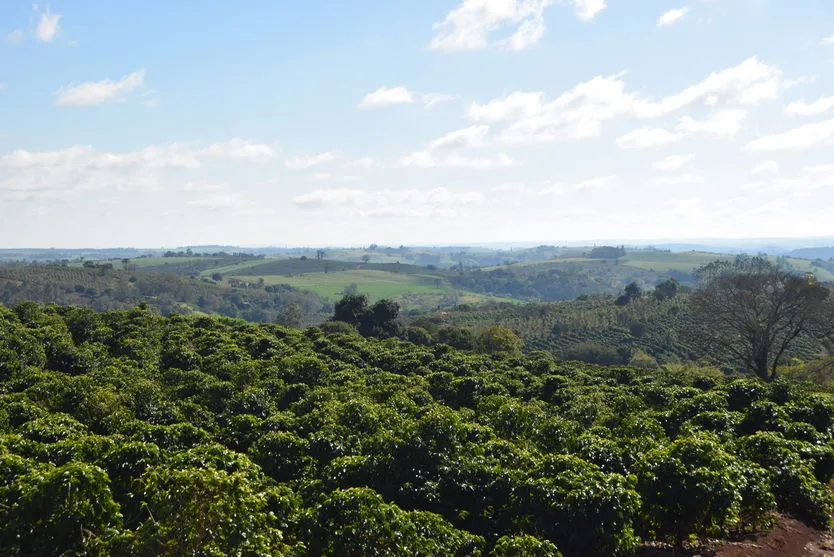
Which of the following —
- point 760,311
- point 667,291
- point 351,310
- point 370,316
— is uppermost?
point 760,311

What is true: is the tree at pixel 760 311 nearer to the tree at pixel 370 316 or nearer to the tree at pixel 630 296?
the tree at pixel 370 316

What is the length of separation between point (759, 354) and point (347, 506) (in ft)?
151

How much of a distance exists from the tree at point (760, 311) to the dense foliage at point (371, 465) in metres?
23.9

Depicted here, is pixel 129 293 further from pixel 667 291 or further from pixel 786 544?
pixel 786 544

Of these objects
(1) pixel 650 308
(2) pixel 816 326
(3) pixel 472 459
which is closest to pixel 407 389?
(3) pixel 472 459

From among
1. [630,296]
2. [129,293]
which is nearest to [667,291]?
[630,296]

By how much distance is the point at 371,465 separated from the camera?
1373 centimetres

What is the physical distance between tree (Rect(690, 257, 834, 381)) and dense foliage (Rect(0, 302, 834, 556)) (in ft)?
78.3

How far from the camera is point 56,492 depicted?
9.03 meters

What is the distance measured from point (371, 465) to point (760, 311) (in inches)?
1787

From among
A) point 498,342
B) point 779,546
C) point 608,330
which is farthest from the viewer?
point 608,330

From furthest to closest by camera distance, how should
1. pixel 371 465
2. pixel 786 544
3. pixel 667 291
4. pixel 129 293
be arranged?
1. pixel 129 293
2. pixel 667 291
3. pixel 371 465
4. pixel 786 544

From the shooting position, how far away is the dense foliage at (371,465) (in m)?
9.07

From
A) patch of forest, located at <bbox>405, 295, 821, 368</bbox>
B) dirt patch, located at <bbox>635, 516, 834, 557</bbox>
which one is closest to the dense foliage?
dirt patch, located at <bbox>635, 516, 834, 557</bbox>
